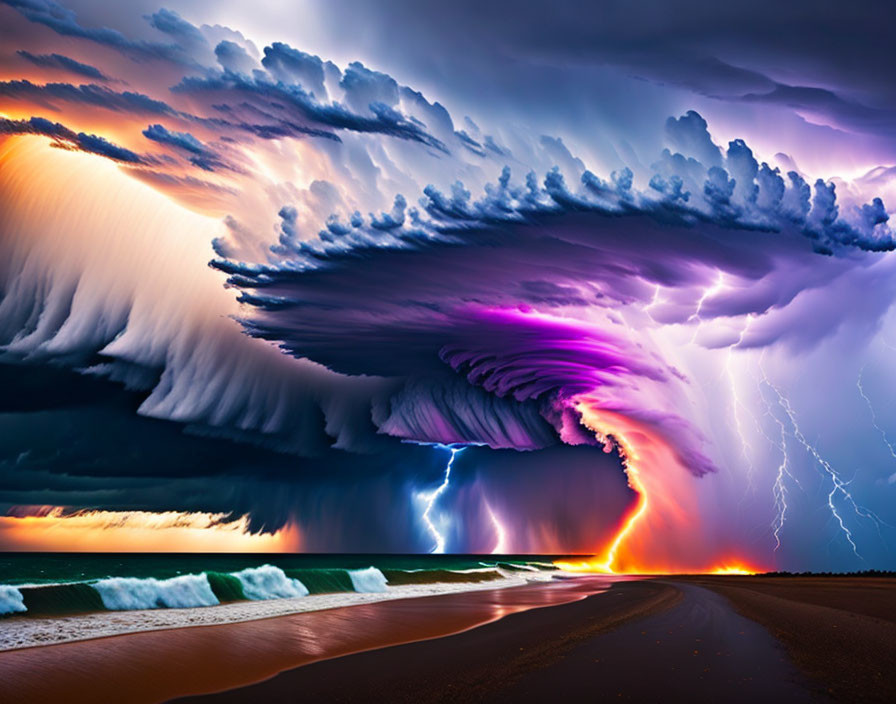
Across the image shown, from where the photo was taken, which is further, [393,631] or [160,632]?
[393,631]

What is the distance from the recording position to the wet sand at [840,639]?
35.6 feet

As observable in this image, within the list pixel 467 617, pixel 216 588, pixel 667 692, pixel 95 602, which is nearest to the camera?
pixel 667 692

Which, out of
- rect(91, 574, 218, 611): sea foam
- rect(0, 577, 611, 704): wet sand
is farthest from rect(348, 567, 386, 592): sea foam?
rect(0, 577, 611, 704): wet sand

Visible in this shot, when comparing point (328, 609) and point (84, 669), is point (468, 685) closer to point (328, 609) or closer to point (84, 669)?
point (84, 669)

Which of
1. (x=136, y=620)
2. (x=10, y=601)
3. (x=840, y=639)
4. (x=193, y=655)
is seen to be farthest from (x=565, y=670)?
(x=10, y=601)

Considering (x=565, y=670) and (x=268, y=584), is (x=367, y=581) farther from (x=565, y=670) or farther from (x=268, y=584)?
(x=565, y=670)

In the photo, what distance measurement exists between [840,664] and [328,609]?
19845 mm

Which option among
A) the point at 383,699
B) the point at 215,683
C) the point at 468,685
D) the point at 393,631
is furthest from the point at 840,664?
the point at 393,631

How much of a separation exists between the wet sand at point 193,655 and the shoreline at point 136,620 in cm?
63

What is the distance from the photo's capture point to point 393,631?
70.3 feet

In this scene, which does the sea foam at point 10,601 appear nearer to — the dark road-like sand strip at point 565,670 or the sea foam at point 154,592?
the sea foam at point 154,592

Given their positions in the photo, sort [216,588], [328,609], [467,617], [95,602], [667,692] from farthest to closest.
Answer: [216,588], [328,609], [467,617], [95,602], [667,692]

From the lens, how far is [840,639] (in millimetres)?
16344

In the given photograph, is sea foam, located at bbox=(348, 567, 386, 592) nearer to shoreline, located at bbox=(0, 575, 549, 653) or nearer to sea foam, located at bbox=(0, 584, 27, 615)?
shoreline, located at bbox=(0, 575, 549, 653)
